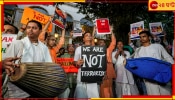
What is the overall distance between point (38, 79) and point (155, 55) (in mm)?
1646

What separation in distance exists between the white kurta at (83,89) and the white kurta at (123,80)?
319 mm

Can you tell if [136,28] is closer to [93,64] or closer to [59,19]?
[93,64]

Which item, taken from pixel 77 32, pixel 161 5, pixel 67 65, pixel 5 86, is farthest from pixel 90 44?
pixel 5 86

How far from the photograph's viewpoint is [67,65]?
18.6 feet

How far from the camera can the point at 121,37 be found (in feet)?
19.0

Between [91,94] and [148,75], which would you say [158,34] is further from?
[91,94]

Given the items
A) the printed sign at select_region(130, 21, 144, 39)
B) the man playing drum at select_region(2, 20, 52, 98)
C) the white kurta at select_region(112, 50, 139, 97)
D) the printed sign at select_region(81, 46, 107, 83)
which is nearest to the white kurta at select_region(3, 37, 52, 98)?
Result: the man playing drum at select_region(2, 20, 52, 98)

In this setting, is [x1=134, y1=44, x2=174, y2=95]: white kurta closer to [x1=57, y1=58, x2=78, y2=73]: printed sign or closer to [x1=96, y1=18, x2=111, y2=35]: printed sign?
[x1=96, y1=18, x2=111, y2=35]: printed sign

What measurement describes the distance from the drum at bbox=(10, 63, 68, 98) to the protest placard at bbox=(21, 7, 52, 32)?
575 millimetres

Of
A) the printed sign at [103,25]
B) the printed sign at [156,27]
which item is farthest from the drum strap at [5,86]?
the printed sign at [156,27]

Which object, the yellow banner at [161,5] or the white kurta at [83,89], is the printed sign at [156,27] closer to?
the yellow banner at [161,5]

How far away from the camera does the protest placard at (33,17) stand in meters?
5.56

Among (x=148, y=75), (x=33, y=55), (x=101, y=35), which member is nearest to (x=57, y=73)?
(x=33, y=55)

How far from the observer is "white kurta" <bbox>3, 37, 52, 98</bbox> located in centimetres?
550
